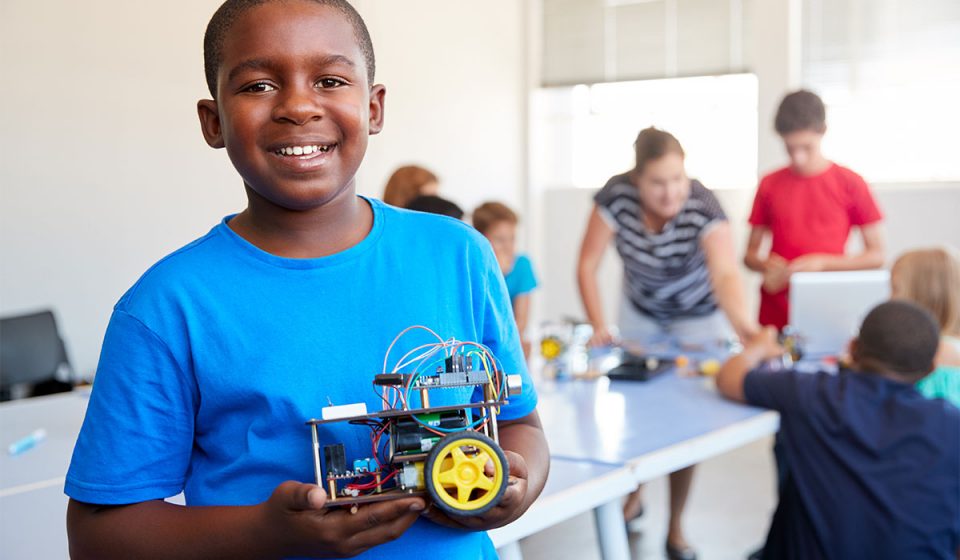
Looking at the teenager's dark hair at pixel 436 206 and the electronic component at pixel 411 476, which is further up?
the teenager's dark hair at pixel 436 206

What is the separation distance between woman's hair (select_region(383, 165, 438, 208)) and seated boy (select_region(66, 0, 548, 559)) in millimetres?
2045

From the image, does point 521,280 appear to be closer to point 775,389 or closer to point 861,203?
point 775,389

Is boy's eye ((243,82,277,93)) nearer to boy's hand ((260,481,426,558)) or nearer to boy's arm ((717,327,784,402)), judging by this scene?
boy's hand ((260,481,426,558))

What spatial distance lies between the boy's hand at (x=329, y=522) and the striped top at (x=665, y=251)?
247 centimetres

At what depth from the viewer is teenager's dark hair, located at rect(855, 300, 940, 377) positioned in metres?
2.16

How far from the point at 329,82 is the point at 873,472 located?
5.58 feet

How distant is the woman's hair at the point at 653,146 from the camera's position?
3.08 metres

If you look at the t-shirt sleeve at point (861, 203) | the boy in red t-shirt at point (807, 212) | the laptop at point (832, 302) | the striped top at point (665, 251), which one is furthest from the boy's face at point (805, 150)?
the laptop at point (832, 302)

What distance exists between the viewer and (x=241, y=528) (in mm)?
882

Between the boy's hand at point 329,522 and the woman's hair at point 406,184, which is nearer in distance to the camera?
the boy's hand at point 329,522

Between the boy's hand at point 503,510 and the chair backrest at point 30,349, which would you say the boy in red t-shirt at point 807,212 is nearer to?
the chair backrest at point 30,349

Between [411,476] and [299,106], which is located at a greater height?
[299,106]

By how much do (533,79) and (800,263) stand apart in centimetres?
387

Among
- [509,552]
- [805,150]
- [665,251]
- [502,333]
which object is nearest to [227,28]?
[502,333]
